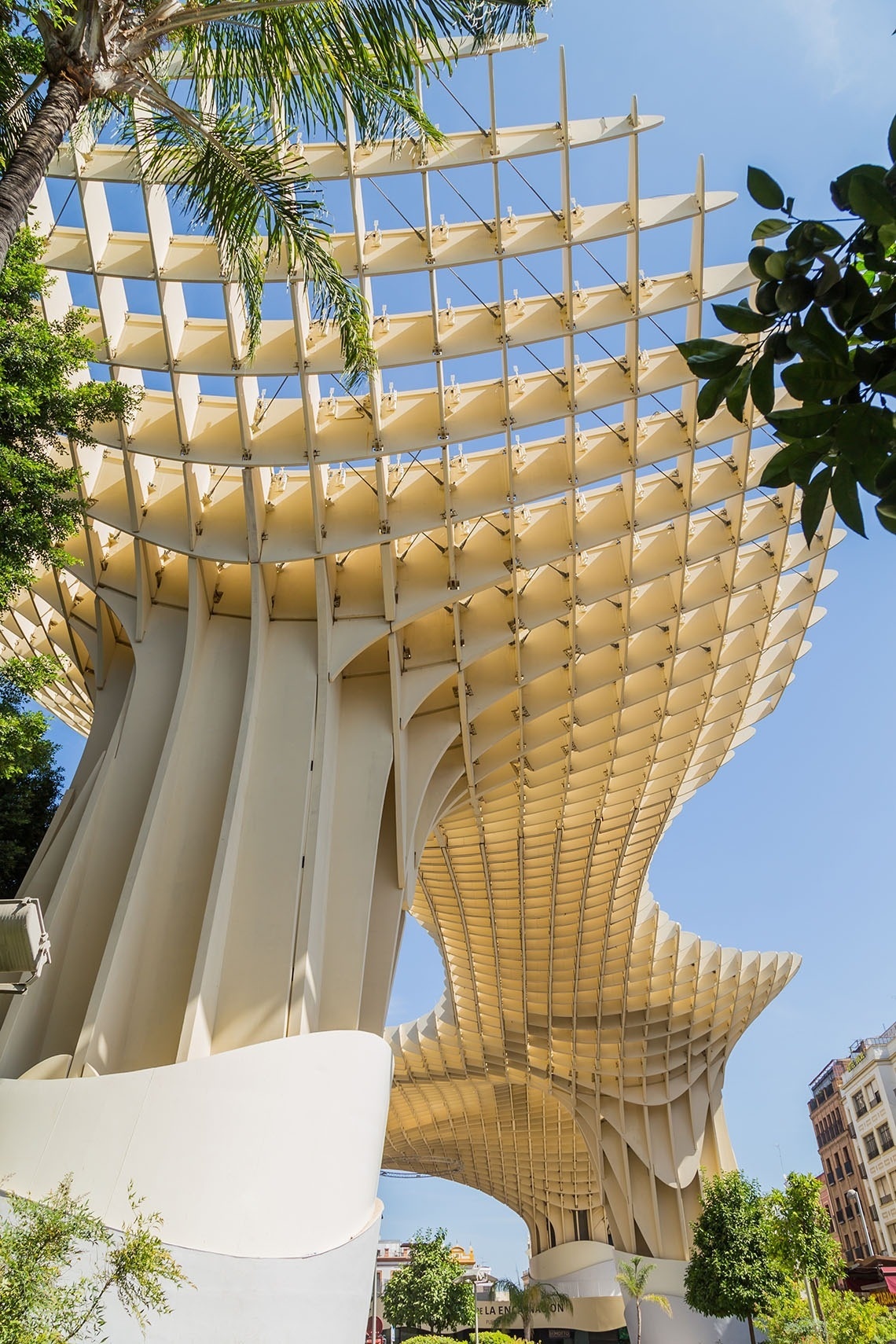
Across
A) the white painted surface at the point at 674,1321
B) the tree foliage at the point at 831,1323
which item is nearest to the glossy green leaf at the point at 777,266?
the tree foliage at the point at 831,1323

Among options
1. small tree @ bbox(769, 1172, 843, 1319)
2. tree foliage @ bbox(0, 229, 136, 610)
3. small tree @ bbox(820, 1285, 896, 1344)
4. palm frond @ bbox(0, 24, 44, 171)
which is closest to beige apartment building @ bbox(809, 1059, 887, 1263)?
small tree @ bbox(769, 1172, 843, 1319)

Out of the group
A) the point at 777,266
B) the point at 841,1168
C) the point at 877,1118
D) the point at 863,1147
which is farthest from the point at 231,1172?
the point at 841,1168

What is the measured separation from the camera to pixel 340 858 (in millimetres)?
17641

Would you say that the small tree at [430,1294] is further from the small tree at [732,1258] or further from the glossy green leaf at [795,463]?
the glossy green leaf at [795,463]

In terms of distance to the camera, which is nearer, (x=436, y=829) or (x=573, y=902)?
(x=436, y=829)

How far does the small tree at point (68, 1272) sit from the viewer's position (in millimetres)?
8547

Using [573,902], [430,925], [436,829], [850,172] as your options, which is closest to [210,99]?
[850,172]

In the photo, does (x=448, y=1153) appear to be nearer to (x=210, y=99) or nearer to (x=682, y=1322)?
(x=682, y=1322)

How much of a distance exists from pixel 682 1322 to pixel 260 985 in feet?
127

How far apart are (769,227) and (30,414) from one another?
35.6 feet

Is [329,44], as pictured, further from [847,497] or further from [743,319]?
[847,497]

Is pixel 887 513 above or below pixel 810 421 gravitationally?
below

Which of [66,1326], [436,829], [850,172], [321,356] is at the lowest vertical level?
[66,1326]

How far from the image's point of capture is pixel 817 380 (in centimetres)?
190
